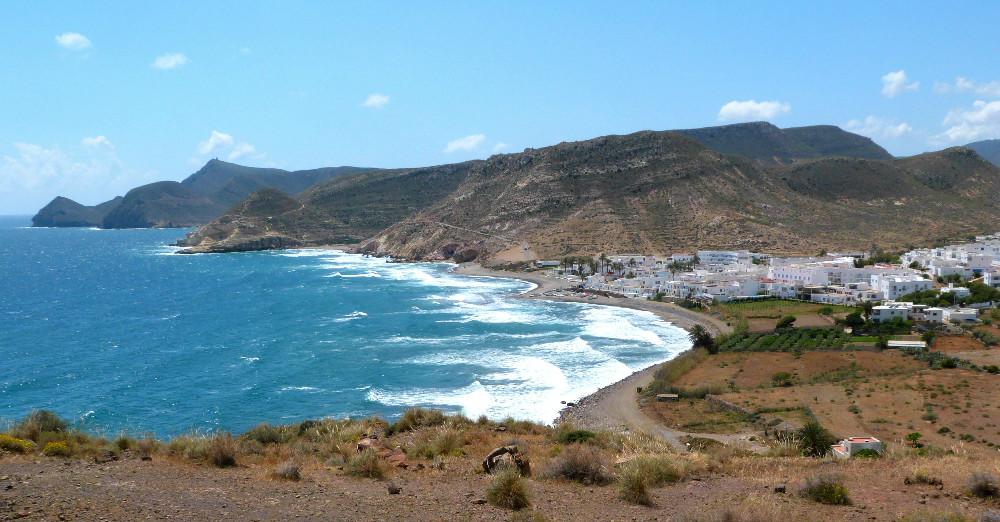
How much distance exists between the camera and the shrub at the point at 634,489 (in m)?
9.40

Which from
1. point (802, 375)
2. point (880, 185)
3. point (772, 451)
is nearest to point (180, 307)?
point (802, 375)

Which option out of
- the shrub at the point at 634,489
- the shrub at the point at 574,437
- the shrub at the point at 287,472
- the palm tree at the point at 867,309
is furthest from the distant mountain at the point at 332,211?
the shrub at the point at 634,489

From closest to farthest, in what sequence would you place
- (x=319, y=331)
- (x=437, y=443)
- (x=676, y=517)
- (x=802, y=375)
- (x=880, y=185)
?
(x=676, y=517) < (x=437, y=443) < (x=802, y=375) < (x=319, y=331) < (x=880, y=185)

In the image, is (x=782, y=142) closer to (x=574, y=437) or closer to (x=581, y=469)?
(x=574, y=437)

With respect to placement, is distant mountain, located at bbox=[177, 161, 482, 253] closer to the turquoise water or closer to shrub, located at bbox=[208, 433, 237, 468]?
the turquoise water

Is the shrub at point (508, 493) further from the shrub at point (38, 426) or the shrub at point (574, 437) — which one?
the shrub at point (38, 426)

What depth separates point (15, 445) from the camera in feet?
36.5

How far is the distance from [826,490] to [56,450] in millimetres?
13051

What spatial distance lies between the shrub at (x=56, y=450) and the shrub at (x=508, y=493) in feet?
25.6

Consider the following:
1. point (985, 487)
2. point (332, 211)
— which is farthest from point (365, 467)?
point (332, 211)

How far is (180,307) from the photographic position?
57938 millimetres

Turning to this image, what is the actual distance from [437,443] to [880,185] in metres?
126

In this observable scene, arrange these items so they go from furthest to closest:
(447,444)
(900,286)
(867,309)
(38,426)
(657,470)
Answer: (900,286), (867,309), (447,444), (38,426), (657,470)

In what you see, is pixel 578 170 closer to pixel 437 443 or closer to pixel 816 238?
pixel 816 238
